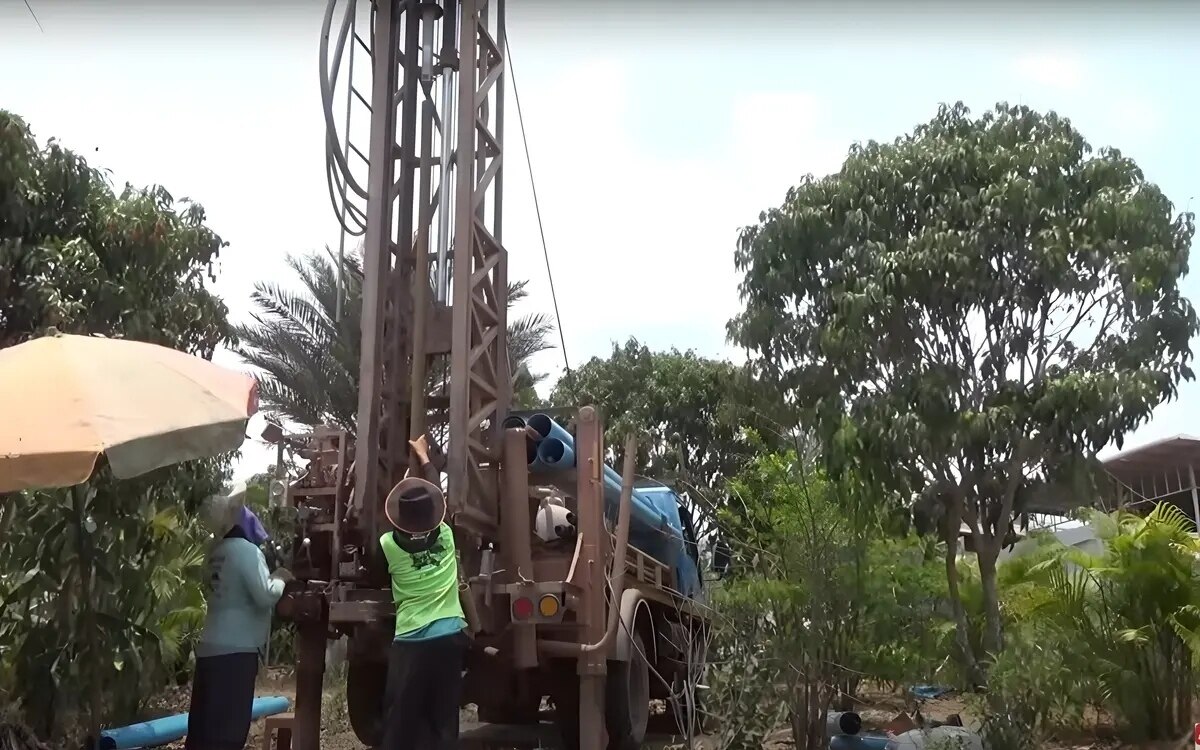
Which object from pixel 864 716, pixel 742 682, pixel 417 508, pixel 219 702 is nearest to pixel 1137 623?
pixel 864 716

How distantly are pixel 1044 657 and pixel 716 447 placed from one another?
47.4 feet

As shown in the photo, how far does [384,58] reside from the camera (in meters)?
6.24

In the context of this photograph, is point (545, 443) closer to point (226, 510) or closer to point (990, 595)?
point (226, 510)

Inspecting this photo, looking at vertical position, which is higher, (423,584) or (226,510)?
(226,510)

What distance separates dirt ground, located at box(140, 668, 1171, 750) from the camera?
7.86 meters

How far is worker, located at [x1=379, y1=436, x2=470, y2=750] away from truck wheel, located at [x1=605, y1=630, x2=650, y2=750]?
1.65 meters

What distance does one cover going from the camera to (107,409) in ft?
14.0

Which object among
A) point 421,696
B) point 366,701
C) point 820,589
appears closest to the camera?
point 421,696

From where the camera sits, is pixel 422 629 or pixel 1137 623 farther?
pixel 1137 623

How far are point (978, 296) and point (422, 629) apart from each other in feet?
26.1

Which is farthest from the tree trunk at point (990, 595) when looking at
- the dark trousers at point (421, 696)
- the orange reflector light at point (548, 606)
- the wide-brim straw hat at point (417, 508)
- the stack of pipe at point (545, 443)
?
the wide-brim straw hat at point (417, 508)

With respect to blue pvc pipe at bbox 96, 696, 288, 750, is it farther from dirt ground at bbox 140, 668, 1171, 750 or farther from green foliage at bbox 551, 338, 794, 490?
green foliage at bbox 551, 338, 794, 490

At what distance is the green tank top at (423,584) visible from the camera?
16.3 ft

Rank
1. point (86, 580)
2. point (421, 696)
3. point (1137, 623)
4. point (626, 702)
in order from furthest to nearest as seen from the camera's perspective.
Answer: point (1137, 623)
point (626, 702)
point (86, 580)
point (421, 696)
